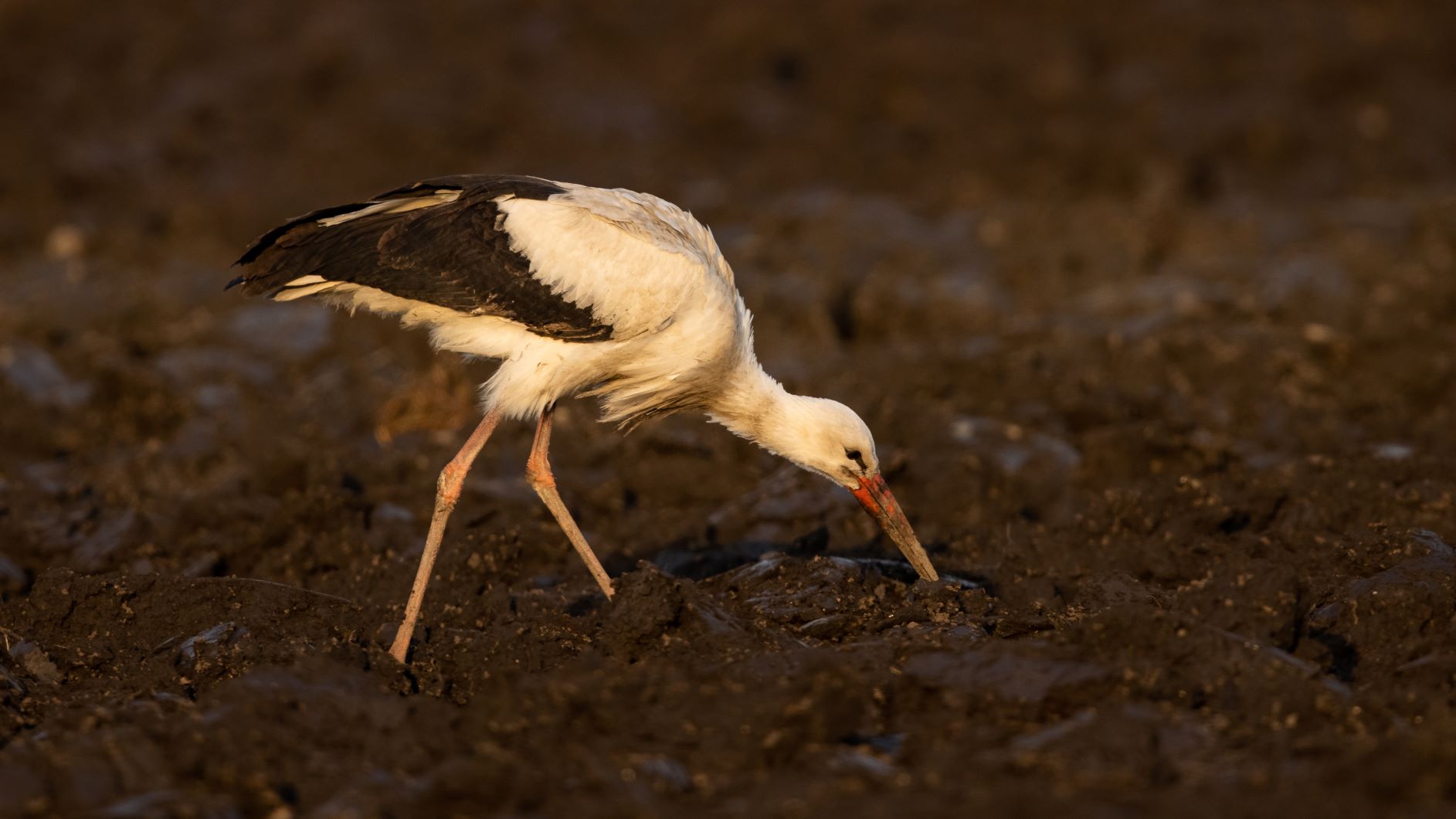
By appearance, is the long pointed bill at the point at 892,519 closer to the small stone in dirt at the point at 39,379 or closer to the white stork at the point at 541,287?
the white stork at the point at 541,287

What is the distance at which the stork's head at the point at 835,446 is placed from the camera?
779cm

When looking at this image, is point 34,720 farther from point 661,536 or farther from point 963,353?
point 963,353

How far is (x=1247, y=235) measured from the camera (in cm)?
1543

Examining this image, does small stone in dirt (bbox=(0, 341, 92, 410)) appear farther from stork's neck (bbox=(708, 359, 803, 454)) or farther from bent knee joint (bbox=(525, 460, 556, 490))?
stork's neck (bbox=(708, 359, 803, 454))

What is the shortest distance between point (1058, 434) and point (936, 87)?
1040 cm

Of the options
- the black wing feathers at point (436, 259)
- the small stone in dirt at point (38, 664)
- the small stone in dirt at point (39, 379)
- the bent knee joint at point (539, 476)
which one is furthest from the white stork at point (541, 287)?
the small stone in dirt at point (39, 379)

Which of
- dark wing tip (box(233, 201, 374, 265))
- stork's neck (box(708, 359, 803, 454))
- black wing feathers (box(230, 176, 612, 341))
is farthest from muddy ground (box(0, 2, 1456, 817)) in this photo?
dark wing tip (box(233, 201, 374, 265))

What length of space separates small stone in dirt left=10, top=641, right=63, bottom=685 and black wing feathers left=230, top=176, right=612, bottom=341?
1.89 meters

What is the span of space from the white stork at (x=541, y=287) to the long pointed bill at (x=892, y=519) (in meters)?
0.01

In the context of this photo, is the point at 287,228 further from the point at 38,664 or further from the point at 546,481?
the point at 38,664

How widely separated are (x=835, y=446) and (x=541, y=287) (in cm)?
161

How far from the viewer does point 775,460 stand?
1050 cm

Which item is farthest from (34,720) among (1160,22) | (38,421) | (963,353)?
(1160,22)

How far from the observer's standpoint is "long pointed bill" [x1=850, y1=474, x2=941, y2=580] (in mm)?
7508
